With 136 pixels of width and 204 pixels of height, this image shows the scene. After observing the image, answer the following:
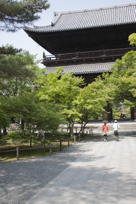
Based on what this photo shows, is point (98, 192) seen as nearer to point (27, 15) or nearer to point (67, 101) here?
point (27, 15)

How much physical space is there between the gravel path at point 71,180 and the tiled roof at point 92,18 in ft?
60.5

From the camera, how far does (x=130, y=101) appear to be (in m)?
22.2

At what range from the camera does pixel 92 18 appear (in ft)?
107

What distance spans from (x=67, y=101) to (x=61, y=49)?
14187mm

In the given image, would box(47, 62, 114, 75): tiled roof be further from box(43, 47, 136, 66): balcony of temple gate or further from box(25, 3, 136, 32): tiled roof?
box(25, 3, 136, 32): tiled roof

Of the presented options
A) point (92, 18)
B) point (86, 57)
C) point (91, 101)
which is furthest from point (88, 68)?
point (91, 101)

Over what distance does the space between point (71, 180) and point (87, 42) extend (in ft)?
76.3

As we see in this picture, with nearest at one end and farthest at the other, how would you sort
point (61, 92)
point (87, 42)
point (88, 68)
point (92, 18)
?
point (61, 92), point (88, 68), point (87, 42), point (92, 18)

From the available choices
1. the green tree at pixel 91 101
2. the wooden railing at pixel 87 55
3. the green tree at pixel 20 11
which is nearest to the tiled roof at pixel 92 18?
the wooden railing at pixel 87 55

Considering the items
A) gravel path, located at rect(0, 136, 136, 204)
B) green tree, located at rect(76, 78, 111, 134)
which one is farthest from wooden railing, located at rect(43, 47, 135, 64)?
gravel path, located at rect(0, 136, 136, 204)

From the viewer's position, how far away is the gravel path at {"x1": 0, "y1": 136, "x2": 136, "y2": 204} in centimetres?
681

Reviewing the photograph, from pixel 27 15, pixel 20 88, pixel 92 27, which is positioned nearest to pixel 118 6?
pixel 92 27

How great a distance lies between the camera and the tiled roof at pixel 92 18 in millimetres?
29156

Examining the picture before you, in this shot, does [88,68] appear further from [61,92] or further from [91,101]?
[61,92]
